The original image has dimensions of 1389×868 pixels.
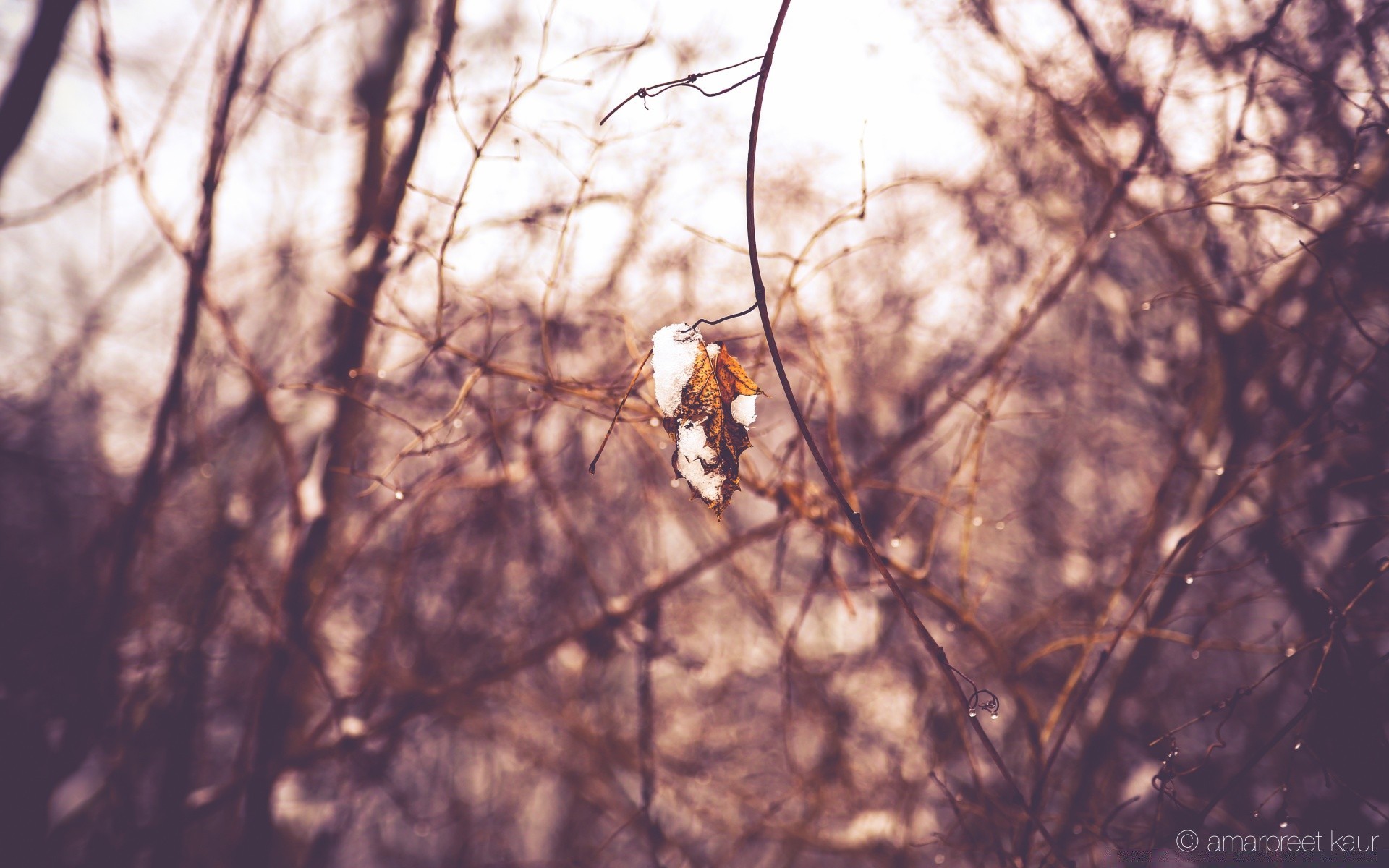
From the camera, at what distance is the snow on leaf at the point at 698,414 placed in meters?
1.22

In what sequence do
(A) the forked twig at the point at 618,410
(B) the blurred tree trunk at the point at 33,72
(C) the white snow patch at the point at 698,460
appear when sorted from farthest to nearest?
(B) the blurred tree trunk at the point at 33,72 < (C) the white snow patch at the point at 698,460 < (A) the forked twig at the point at 618,410

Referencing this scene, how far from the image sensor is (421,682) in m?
4.29

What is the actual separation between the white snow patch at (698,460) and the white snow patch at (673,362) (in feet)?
0.17

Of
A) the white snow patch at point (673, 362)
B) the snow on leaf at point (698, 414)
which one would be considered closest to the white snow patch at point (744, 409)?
the snow on leaf at point (698, 414)

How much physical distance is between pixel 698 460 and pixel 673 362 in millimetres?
194

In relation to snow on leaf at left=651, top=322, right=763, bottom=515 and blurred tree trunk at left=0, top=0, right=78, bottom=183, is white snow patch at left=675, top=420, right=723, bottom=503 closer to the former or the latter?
snow on leaf at left=651, top=322, right=763, bottom=515

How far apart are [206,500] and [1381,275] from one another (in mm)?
6246

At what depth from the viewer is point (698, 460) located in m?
1.23

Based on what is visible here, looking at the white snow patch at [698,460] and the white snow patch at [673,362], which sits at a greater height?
the white snow patch at [673,362]

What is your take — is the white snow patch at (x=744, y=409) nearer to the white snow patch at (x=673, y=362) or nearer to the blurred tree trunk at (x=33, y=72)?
the white snow patch at (x=673, y=362)

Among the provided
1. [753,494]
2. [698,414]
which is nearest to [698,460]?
[698,414]

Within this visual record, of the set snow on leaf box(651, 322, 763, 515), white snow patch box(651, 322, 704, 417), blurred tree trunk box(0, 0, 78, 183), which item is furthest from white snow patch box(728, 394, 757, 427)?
blurred tree trunk box(0, 0, 78, 183)

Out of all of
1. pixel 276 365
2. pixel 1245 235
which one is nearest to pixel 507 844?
pixel 276 365

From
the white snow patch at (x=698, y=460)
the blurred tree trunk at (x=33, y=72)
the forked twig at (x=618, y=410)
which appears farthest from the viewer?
the blurred tree trunk at (x=33, y=72)
